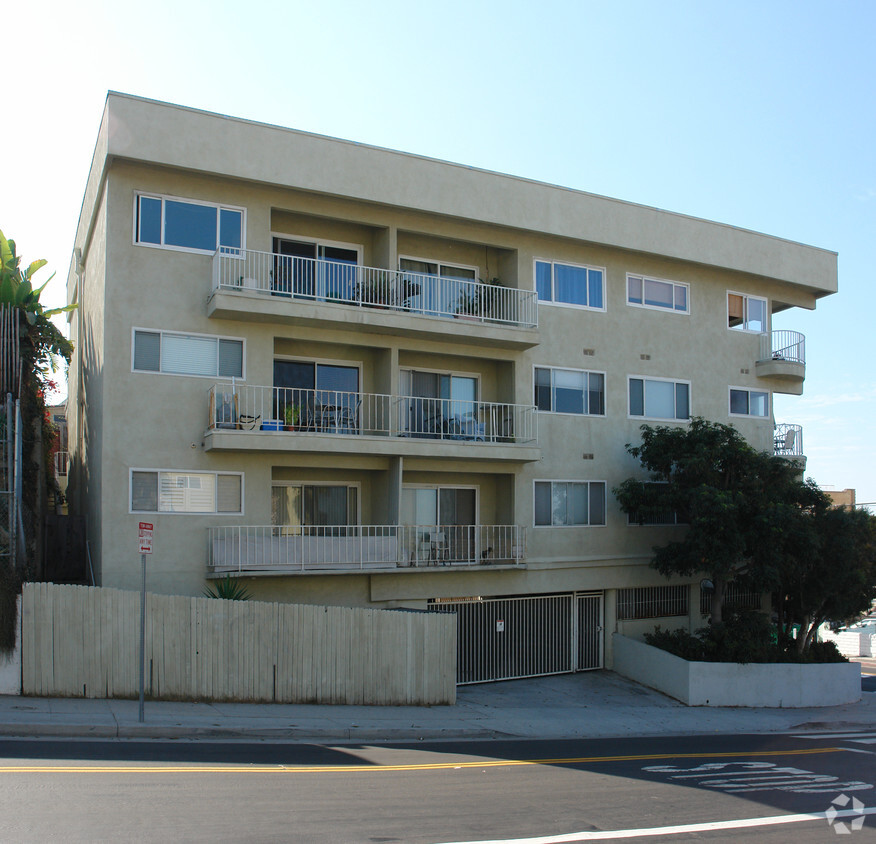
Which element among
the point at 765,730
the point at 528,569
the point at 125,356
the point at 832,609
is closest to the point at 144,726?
the point at 125,356

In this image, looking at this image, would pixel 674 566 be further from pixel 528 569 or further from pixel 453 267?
pixel 453 267

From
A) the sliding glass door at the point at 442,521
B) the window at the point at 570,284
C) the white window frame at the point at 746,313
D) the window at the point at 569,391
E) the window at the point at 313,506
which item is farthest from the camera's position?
the white window frame at the point at 746,313

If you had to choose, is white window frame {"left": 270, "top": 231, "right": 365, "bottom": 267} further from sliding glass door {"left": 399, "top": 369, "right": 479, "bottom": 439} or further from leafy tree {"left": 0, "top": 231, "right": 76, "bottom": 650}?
leafy tree {"left": 0, "top": 231, "right": 76, "bottom": 650}

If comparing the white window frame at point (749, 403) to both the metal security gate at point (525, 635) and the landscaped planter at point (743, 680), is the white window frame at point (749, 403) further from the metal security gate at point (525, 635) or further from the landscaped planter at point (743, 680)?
the landscaped planter at point (743, 680)

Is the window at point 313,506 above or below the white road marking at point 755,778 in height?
above

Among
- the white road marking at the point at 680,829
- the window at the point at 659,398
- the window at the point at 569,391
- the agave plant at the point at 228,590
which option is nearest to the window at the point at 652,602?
the window at the point at 659,398

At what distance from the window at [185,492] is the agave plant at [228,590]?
62.4 inches

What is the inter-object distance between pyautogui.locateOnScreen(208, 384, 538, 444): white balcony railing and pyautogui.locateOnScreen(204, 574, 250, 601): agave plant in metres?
3.20

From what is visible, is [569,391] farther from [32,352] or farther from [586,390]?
[32,352]

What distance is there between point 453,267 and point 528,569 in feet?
26.7

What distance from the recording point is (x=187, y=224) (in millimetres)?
18328

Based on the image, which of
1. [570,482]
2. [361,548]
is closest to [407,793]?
[361,548]

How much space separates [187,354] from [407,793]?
11.3 meters

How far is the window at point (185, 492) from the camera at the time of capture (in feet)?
57.4
